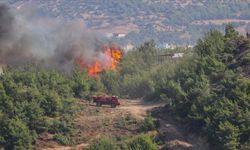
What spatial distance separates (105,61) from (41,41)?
13.2m

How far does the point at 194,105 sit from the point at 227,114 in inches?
211

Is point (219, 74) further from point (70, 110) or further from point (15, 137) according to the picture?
point (15, 137)

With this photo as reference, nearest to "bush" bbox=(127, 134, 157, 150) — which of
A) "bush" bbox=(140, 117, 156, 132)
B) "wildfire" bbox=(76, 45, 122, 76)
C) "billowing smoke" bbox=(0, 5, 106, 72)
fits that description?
"bush" bbox=(140, 117, 156, 132)

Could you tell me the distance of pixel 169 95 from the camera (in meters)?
91.2

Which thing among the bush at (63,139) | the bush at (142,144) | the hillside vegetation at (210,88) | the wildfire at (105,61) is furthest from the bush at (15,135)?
the wildfire at (105,61)

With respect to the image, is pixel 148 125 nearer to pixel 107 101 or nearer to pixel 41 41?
pixel 107 101

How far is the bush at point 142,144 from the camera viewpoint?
73.4 metres

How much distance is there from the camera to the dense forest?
75250 millimetres

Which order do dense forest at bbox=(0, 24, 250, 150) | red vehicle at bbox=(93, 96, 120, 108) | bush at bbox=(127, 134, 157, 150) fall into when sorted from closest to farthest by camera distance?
bush at bbox=(127, 134, 157, 150), dense forest at bbox=(0, 24, 250, 150), red vehicle at bbox=(93, 96, 120, 108)

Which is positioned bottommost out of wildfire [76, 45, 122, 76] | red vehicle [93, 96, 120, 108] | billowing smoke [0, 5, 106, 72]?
wildfire [76, 45, 122, 76]

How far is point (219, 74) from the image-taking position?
285ft

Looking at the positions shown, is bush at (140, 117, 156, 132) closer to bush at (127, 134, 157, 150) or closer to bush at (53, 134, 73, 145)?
bush at (127, 134, 157, 150)

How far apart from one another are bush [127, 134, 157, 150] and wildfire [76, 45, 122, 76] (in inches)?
1294

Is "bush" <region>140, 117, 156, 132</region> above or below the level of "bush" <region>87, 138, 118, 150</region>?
below
